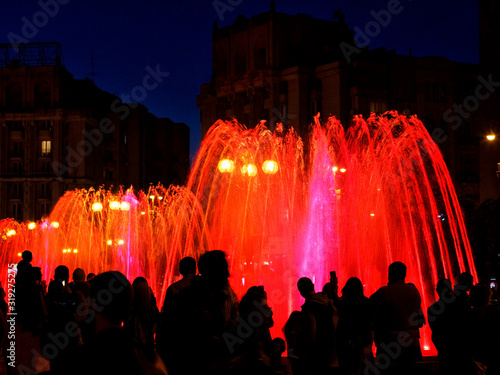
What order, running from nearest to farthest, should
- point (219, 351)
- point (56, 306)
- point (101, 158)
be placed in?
point (219, 351) → point (56, 306) → point (101, 158)

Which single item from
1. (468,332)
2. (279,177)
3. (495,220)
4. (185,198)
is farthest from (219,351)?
(185,198)

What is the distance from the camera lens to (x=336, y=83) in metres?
54.7

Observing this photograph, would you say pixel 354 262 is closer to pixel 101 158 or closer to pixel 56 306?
pixel 56 306

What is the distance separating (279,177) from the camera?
32438 millimetres

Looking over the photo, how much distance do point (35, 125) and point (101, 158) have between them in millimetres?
7095

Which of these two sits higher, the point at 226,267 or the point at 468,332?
the point at 226,267

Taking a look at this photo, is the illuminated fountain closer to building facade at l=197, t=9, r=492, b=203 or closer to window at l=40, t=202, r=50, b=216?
building facade at l=197, t=9, r=492, b=203

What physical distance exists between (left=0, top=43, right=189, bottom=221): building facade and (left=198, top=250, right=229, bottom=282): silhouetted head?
2389 inches

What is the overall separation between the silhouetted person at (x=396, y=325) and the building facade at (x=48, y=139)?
58064mm

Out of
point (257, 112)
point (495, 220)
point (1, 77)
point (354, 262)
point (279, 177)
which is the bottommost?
point (354, 262)

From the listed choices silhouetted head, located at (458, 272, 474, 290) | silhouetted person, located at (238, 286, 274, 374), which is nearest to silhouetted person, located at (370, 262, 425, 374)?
silhouetted head, located at (458, 272, 474, 290)

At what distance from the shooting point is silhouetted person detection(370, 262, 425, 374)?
28.1 ft

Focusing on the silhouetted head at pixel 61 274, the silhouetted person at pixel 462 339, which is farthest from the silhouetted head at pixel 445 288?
the silhouetted head at pixel 61 274

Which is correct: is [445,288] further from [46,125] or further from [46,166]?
[46,125]
